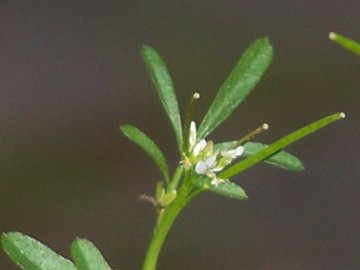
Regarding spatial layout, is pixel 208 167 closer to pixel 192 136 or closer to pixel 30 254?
pixel 192 136

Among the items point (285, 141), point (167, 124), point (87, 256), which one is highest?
point (285, 141)

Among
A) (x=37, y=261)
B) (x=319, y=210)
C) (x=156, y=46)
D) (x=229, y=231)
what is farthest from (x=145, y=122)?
(x=37, y=261)

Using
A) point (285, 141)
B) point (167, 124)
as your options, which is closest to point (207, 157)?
point (285, 141)

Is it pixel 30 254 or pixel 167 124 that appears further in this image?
pixel 167 124

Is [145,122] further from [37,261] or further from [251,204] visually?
[37,261]

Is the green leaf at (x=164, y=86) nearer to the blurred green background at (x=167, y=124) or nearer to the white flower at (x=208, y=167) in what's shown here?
the white flower at (x=208, y=167)

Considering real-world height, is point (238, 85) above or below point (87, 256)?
above

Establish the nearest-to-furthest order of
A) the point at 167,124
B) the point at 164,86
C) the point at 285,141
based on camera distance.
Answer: the point at 285,141, the point at 164,86, the point at 167,124

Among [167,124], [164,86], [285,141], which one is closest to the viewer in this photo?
[285,141]
